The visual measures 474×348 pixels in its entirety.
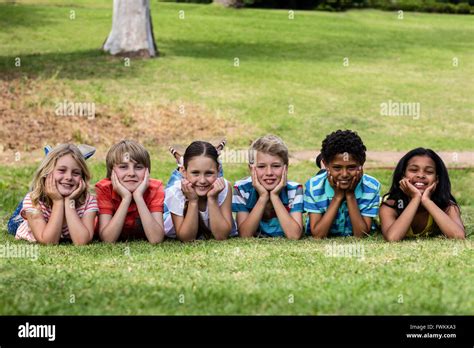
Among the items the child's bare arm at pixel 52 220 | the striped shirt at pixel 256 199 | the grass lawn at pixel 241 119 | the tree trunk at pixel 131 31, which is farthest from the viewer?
the tree trunk at pixel 131 31

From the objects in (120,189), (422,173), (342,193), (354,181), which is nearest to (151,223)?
(120,189)

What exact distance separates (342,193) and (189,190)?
140 cm

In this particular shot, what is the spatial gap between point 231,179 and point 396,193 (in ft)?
25.6

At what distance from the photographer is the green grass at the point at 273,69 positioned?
21234 mm

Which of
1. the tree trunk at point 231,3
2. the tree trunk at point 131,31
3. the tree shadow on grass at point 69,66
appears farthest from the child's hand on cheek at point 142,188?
the tree trunk at point 231,3

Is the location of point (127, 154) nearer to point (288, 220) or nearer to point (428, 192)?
point (288, 220)

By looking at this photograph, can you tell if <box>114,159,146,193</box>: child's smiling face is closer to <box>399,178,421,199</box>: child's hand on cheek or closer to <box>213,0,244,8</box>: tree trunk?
<box>399,178,421,199</box>: child's hand on cheek

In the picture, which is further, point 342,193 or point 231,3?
point 231,3

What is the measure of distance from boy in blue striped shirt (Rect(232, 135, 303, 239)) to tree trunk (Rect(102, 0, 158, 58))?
17479mm

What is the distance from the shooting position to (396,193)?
8.40m

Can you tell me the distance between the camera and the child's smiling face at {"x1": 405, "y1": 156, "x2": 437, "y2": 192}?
822 cm

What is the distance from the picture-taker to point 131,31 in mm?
25859

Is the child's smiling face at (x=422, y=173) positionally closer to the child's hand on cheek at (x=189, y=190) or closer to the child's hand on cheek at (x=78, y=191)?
the child's hand on cheek at (x=189, y=190)
